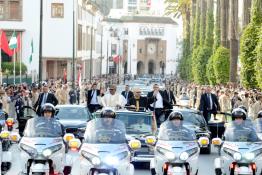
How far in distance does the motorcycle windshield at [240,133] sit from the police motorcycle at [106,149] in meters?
2.04

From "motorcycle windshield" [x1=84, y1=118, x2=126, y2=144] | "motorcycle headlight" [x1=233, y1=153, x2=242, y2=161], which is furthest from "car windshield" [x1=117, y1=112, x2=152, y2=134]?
"motorcycle headlight" [x1=233, y1=153, x2=242, y2=161]

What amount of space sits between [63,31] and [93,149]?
7713 centimetres

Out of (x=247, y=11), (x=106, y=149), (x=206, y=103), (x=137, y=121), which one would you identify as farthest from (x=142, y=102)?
(x=247, y=11)

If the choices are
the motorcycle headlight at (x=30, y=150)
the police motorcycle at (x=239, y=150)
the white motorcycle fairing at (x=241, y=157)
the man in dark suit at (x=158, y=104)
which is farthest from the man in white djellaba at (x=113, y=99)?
the motorcycle headlight at (x=30, y=150)

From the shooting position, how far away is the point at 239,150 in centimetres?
1570

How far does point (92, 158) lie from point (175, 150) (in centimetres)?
178

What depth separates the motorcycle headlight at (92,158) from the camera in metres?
14.4

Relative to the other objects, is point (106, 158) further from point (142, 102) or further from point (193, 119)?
point (142, 102)

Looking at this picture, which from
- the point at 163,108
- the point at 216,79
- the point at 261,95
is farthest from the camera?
the point at 216,79

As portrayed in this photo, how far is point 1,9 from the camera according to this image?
297 feet

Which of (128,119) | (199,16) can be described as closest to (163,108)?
(128,119)

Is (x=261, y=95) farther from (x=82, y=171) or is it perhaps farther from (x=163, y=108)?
(x=82, y=171)

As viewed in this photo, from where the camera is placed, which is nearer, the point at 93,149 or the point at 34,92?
the point at 93,149

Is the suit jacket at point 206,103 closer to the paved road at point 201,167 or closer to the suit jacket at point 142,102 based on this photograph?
the suit jacket at point 142,102
